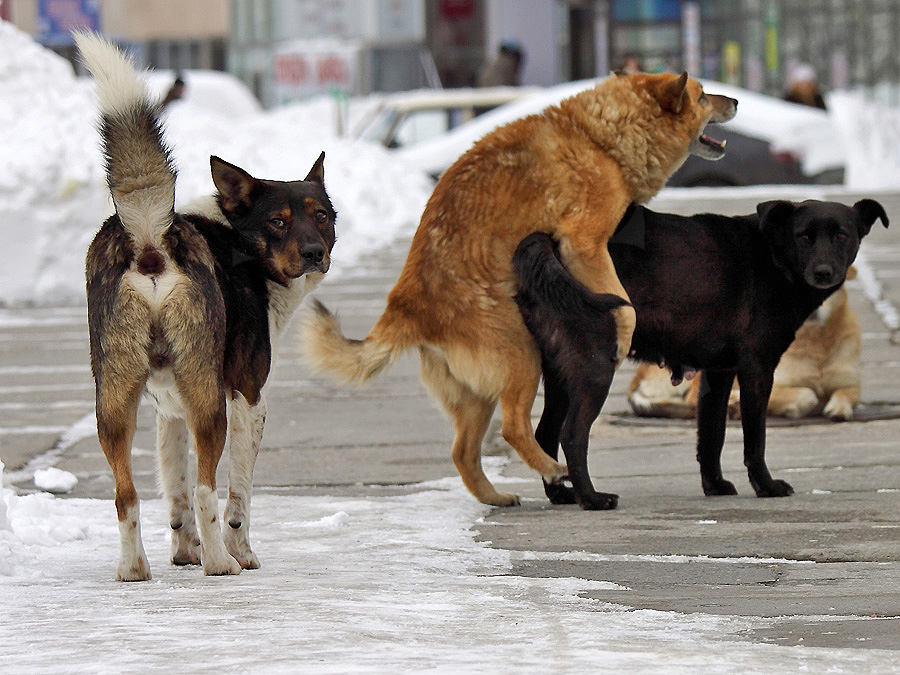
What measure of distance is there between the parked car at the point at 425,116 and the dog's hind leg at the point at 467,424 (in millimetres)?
18611

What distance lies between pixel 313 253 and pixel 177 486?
A: 37.7 inches

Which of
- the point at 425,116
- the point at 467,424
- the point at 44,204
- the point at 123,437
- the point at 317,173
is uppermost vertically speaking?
the point at 317,173

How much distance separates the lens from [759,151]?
22016 millimetres

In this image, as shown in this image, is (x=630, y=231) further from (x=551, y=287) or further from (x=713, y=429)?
(x=713, y=429)

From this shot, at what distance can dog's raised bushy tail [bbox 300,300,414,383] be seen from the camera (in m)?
6.33

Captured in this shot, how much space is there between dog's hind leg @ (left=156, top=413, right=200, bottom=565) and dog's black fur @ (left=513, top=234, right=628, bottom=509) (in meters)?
1.68

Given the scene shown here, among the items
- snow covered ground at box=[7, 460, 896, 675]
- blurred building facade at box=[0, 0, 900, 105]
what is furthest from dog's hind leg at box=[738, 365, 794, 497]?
blurred building facade at box=[0, 0, 900, 105]

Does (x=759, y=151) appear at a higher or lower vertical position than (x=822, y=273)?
lower

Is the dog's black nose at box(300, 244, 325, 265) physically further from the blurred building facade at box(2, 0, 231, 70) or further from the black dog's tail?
the blurred building facade at box(2, 0, 231, 70)

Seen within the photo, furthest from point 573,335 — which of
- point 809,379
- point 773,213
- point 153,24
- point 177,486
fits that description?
point 153,24

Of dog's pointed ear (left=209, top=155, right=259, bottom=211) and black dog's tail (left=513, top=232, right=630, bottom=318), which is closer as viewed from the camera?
dog's pointed ear (left=209, top=155, right=259, bottom=211)

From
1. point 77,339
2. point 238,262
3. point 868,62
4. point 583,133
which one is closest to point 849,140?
point 868,62

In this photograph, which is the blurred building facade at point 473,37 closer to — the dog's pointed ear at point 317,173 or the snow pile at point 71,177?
the snow pile at point 71,177

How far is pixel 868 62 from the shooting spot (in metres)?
38.3
